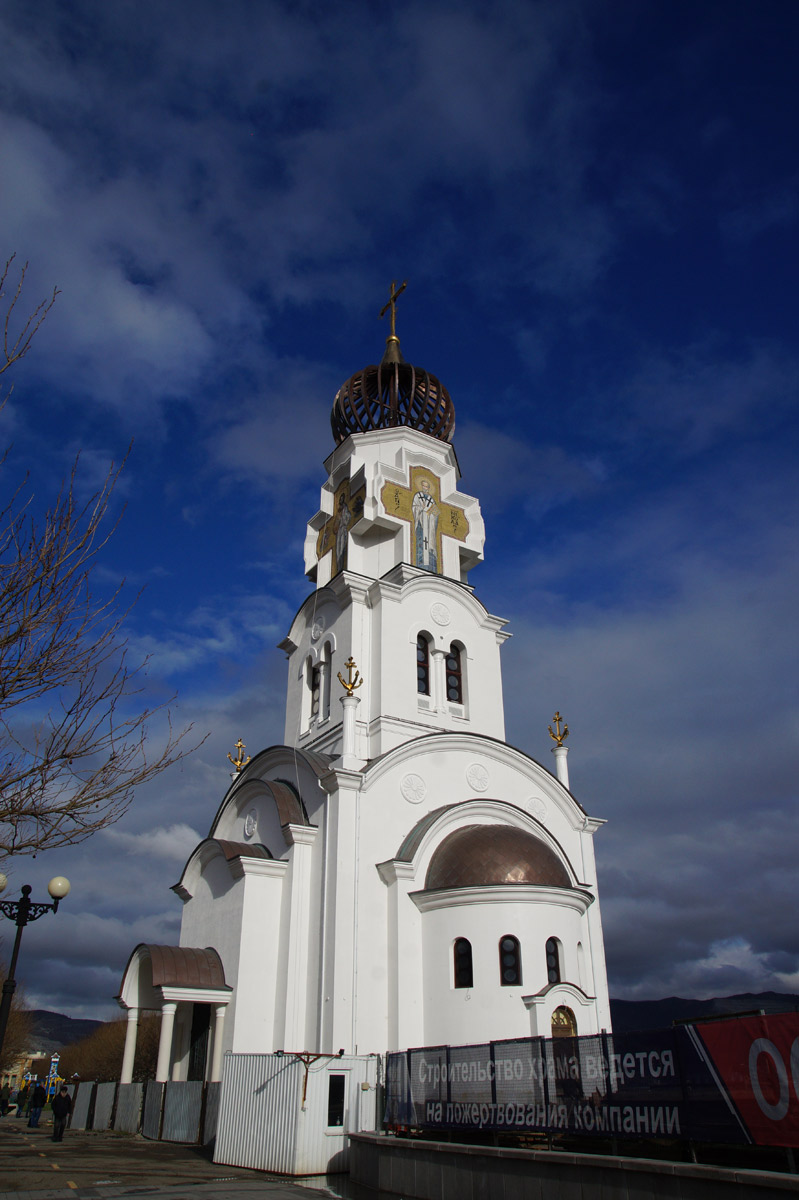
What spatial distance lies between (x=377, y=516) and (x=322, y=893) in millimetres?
10617

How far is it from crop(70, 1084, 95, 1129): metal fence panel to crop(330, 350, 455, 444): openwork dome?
18.8 meters

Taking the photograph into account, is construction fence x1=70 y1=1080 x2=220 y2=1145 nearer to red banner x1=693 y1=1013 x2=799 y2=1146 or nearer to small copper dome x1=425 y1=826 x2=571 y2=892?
small copper dome x1=425 y1=826 x2=571 y2=892

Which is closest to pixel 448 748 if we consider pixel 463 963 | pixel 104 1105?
pixel 463 963

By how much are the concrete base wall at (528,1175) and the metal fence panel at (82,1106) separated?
10.4 metres

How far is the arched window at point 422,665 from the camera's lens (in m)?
22.2

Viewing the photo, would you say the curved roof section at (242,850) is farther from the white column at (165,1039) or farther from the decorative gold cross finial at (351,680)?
the decorative gold cross finial at (351,680)

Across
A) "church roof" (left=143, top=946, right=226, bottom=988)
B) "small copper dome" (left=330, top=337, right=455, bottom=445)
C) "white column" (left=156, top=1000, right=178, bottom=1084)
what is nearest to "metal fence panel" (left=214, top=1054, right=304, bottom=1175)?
"church roof" (left=143, top=946, right=226, bottom=988)

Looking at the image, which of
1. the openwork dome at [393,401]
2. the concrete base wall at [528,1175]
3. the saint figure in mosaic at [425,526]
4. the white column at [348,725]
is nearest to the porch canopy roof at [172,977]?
the white column at [348,725]

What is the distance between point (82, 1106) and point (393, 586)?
46.2 ft

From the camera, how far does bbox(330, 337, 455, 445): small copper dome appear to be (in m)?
27.2

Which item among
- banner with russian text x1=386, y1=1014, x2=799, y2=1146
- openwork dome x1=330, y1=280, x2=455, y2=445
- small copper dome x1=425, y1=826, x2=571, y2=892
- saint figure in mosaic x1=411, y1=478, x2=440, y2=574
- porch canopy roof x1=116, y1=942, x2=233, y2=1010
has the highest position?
openwork dome x1=330, y1=280, x2=455, y2=445

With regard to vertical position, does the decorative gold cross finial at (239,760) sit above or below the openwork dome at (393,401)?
below

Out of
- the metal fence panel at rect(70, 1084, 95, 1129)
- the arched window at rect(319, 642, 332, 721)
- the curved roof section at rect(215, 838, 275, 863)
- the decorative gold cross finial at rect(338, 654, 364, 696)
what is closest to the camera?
the curved roof section at rect(215, 838, 275, 863)

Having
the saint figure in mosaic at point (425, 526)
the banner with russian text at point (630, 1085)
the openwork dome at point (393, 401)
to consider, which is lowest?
the banner with russian text at point (630, 1085)
